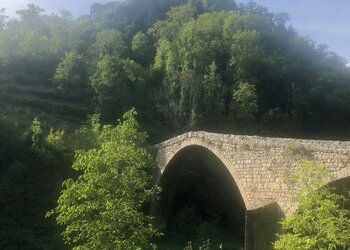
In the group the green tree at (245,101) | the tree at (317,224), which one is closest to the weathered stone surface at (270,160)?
the tree at (317,224)

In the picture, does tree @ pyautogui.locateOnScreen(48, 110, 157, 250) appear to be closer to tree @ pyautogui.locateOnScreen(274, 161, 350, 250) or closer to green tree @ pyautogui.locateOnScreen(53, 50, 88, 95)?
tree @ pyautogui.locateOnScreen(274, 161, 350, 250)

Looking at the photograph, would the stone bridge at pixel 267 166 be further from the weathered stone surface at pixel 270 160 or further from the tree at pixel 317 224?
the tree at pixel 317 224

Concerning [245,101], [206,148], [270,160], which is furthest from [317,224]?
[245,101]

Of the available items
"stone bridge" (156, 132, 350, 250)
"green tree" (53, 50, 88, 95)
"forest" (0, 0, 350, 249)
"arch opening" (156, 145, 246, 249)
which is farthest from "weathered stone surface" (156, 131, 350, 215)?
"green tree" (53, 50, 88, 95)

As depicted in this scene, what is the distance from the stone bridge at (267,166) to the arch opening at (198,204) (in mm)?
3204

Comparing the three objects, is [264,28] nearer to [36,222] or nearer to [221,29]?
[221,29]

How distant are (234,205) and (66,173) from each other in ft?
30.6

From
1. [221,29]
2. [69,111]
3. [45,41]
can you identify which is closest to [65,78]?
[69,111]

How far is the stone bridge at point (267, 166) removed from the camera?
1157cm

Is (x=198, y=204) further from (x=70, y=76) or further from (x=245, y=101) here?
(x=70, y=76)

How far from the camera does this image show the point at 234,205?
23.8 meters

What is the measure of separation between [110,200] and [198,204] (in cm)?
1394

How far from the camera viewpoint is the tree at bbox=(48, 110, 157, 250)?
976cm

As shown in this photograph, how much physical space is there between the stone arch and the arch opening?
6.0 inches
